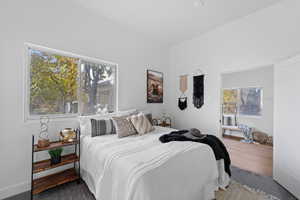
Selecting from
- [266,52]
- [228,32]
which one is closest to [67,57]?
[228,32]

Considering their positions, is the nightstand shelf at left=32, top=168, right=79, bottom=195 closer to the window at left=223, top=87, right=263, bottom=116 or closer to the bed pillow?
the bed pillow

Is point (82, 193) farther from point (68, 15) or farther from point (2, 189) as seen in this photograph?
point (68, 15)

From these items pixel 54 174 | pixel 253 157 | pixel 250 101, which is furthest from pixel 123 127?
pixel 250 101

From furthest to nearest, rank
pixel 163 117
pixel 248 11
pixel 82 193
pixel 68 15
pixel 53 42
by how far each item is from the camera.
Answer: pixel 163 117 → pixel 248 11 → pixel 68 15 → pixel 53 42 → pixel 82 193

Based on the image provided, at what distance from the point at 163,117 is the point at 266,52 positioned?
101 inches

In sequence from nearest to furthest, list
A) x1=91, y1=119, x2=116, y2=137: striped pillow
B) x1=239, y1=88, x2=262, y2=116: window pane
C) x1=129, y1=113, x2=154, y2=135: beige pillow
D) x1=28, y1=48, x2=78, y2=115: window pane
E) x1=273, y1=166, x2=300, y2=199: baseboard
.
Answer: x1=273, y1=166, x2=300, y2=199: baseboard
x1=28, y1=48, x2=78, y2=115: window pane
x1=91, y1=119, x2=116, y2=137: striped pillow
x1=129, y1=113, x2=154, y2=135: beige pillow
x1=239, y1=88, x2=262, y2=116: window pane

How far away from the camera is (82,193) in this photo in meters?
1.81

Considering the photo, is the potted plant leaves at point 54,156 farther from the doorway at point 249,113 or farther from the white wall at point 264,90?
the white wall at point 264,90

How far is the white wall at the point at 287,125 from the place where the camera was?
1.85m

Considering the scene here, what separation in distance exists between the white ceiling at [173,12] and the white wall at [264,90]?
8.06 ft

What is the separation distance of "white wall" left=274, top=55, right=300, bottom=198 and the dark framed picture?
2.43 metres

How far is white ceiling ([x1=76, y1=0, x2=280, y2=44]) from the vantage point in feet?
7.42

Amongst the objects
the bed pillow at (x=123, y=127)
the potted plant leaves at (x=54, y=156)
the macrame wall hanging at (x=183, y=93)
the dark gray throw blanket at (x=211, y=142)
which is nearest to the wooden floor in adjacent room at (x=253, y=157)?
the dark gray throw blanket at (x=211, y=142)

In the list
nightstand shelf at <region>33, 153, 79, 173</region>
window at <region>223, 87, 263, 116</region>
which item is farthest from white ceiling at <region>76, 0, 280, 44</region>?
window at <region>223, 87, 263, 116</region>
